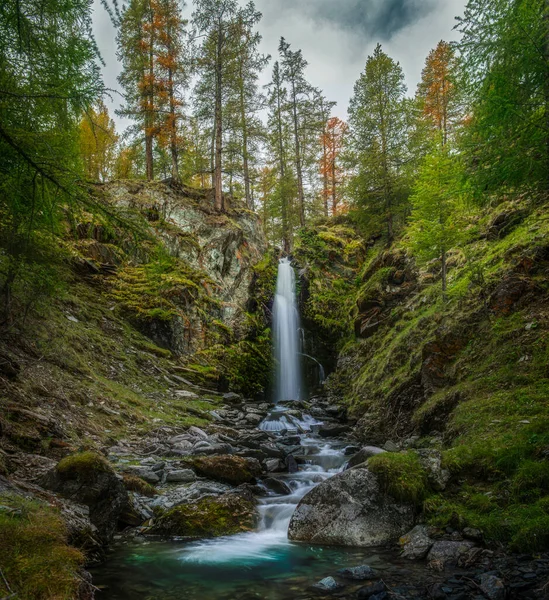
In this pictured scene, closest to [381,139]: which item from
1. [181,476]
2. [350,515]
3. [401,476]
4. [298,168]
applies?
[298,168]

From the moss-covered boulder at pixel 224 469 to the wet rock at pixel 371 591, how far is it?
13.5 ft

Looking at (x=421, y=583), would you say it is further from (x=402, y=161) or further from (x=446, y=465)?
(x=402, y=161)

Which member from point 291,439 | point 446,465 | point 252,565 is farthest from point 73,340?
point 446,465

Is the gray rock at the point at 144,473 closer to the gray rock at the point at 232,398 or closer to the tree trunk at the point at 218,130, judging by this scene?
the gray rock at the point at 232,398

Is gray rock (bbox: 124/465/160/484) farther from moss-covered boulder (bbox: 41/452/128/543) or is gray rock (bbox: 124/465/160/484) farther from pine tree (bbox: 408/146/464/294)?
pine tree (bbox: 408/146/464/294)

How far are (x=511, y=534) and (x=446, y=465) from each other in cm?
158

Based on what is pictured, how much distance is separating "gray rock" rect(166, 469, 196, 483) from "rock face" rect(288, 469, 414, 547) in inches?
95.0

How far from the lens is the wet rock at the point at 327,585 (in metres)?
4.05

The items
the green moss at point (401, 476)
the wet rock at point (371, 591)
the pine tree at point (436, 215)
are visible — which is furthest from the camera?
the pine tree at point (436, 215)

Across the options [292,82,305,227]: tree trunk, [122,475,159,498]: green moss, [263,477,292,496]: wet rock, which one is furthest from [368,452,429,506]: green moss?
[292,82,305,227]: tree trunk

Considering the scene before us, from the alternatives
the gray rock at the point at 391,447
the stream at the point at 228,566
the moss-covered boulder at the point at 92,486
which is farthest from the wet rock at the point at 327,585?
the gray rock at the point at 391,447

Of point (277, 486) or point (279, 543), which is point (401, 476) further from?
point (277, 486)

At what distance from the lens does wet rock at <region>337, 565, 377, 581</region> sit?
4.27m

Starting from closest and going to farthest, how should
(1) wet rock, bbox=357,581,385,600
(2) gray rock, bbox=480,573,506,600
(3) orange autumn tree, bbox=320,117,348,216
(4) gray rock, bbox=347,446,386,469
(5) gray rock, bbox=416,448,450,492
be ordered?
(2) gray rock, bbox=480,573,506,600, (1) wet rock, bbox=357,581,385,600, (5) gray rock, bbox=416,448,450,492, (4) gray rock, bbox=347,446,386,469, (3) orange autumn tree, bbox=320,117,348,216
